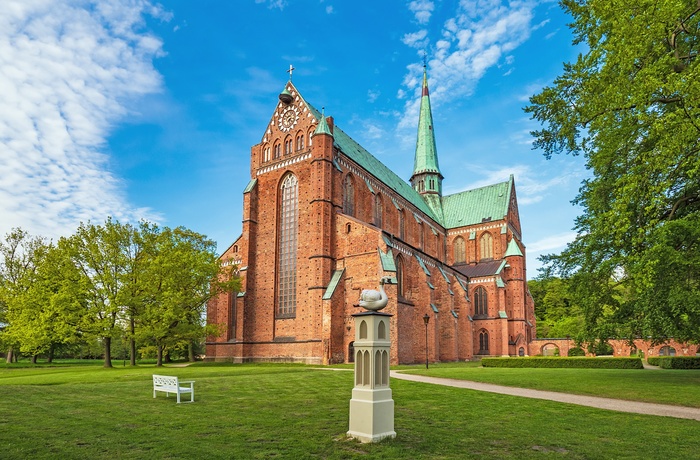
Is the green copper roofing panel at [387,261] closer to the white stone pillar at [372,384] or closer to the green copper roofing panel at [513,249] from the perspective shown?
the white stone pillar at [372,384]

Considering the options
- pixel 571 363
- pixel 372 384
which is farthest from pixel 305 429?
pixel 571 363

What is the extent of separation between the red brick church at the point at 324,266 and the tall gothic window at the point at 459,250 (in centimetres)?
942

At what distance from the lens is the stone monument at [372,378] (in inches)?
331

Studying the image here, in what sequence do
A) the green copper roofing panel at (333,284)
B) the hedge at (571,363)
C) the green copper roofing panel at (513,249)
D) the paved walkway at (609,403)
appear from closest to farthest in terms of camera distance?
the paved walkway at (609,403) → the hedge at (571,363) → the green copper roofing panel at (333,284) → the green copper roofing panel at (513,249)

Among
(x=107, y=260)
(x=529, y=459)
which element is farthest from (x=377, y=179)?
(x=529, y=459)

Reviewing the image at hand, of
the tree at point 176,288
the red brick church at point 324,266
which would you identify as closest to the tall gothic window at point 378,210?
the red brick church at point 324,266

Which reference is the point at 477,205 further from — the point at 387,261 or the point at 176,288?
the point at 176,288

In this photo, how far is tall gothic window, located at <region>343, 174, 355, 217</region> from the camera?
1473 inches

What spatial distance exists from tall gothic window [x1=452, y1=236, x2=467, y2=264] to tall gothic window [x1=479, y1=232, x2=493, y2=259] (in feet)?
7.07

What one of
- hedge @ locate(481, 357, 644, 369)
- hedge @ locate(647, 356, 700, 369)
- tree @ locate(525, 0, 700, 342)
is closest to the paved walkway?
tree @ locate(525, 0, 700, 342)

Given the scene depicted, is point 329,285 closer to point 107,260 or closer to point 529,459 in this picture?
point 107,260

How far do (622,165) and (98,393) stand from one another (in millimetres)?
18416

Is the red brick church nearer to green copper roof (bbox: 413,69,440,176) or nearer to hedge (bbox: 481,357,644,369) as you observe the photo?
hedge (bbox: 481,357,644,369)

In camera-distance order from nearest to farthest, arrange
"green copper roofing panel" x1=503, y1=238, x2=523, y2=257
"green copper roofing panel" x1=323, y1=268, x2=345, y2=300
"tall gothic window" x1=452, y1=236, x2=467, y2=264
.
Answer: "green copper roofing panel" x1=323, y1=268, x2=345, y2=300 → "green copper roofing panel" x1=503, y1=238, x2=523, y2=257 → "tall gothic window" x1=452, y1=236, x2=467, y2=264
